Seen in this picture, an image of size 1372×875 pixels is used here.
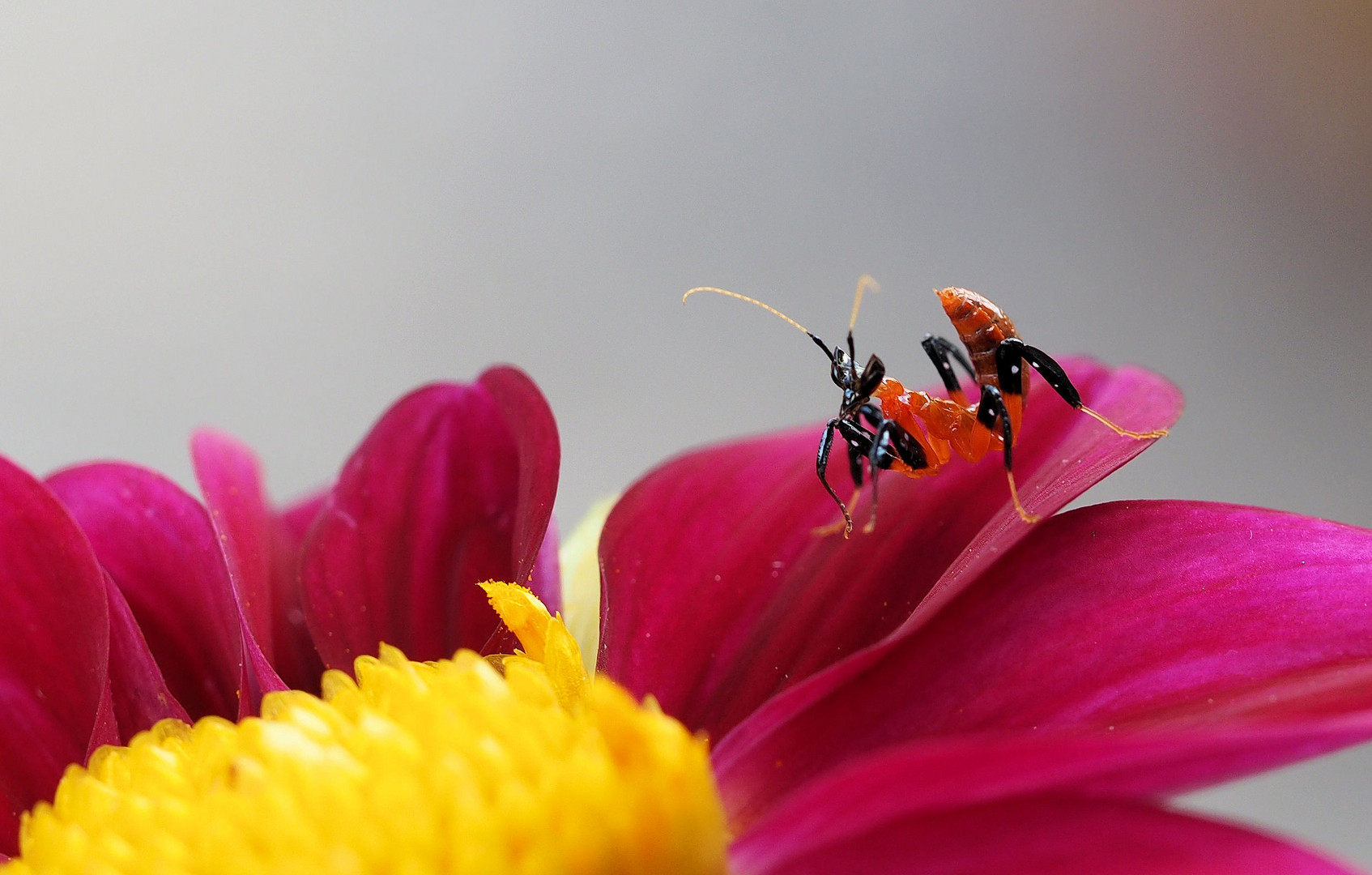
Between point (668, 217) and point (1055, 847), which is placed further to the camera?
point (668, 217)

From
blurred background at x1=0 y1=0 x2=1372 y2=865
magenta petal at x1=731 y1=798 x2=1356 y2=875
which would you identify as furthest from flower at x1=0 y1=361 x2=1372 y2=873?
blurred background at x1=0 y1=0 x2=1372 y2=865

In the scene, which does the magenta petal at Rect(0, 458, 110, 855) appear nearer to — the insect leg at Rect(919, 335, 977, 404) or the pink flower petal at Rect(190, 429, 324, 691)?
the pink flower petal at Rect(190, 429, 324, 691)

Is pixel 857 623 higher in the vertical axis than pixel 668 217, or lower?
lower

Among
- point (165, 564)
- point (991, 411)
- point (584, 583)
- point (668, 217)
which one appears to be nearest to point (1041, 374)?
point (991, 411)

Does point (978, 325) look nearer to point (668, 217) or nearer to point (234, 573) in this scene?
point (234, 573)

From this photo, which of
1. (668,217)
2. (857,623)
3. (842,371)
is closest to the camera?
(857,623)

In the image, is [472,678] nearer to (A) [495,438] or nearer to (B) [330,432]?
(A) [495,438]

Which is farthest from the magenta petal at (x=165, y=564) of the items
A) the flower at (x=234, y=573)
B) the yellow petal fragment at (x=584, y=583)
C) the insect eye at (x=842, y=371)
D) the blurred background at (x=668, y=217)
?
the blurred background at (x=668, y=217)

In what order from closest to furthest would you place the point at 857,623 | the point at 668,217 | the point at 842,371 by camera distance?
the point at 857,623, the point at 842,371, the point at 668,217
